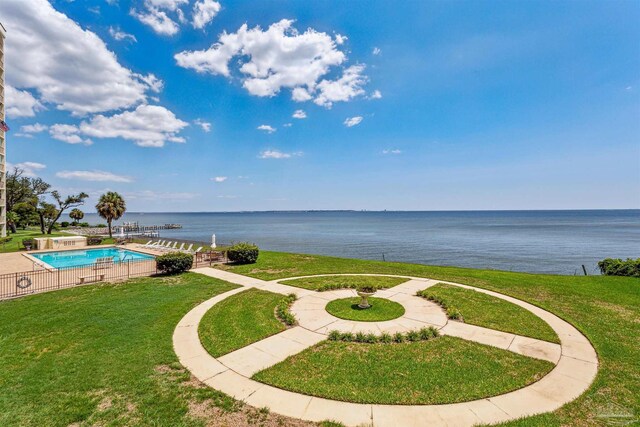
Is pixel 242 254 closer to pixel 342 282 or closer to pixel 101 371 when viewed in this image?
pixel 342 282

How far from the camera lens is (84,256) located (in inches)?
1028

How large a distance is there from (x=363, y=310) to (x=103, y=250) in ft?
97.8

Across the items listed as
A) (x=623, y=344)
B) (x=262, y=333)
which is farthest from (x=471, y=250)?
(x=262, y=333)

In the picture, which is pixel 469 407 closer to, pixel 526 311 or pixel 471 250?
pixel 526 311

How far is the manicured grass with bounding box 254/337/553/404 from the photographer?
18.9 ft

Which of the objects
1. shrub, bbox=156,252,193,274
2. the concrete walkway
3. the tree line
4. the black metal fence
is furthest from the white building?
the concrete walkway

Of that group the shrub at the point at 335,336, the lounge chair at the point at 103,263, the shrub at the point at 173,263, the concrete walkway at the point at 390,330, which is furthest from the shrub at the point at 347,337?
the lounge chair at the point at 103,263

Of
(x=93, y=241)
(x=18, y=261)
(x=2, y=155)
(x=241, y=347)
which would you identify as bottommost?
(x=241, y=347)

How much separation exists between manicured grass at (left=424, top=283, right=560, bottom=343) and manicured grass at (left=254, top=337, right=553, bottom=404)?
187 cm

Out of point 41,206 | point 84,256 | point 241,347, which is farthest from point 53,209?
point 241,347

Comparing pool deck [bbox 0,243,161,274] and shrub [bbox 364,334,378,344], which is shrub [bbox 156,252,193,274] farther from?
shrub [bbox 364,334,378,344]

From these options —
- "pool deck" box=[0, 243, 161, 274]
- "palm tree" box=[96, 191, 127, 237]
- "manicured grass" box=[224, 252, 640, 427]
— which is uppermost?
"palm tree" box=[96, 191, 127, 237]

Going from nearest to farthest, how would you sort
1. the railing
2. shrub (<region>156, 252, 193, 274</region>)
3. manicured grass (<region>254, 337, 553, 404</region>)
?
manicured grass (<region>254, 337, 553, 404</region>) < the railing < shrub (<region>156, 252, 193, 274</region>)

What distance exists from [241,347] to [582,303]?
12881mm
